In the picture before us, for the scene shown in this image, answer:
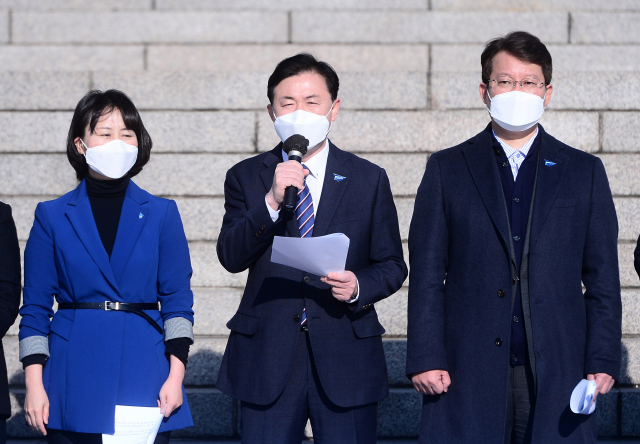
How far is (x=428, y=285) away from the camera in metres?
3.44

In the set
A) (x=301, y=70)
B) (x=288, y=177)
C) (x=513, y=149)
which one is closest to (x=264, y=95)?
(x=301, y=70)

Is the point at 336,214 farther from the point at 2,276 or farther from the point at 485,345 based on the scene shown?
the point at 2,276

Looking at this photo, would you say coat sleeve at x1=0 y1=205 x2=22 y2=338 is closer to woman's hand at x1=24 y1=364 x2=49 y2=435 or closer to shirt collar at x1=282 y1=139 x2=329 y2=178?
woman's hand at x1=24 y1=364 x2=49 y2=435

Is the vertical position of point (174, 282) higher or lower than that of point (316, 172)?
lower

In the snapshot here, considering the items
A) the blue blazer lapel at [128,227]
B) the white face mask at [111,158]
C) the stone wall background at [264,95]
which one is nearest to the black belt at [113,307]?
the blue blazer lapel at [128,227]

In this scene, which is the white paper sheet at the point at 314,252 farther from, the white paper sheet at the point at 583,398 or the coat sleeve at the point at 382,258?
the white paper sheet at the point at 583,398

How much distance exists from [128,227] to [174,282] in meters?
0.30

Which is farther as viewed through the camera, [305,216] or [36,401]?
[305,216]

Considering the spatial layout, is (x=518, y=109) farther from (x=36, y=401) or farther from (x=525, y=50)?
(x=36, y=401)

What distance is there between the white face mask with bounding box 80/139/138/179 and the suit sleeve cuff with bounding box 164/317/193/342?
0.66 m

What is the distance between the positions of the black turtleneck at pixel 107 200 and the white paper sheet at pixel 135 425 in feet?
2.44

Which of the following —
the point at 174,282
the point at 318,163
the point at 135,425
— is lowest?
the point at 135,425

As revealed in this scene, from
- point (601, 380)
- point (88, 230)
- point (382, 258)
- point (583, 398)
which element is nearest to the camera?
point (583, 398)

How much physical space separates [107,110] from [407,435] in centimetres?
297
